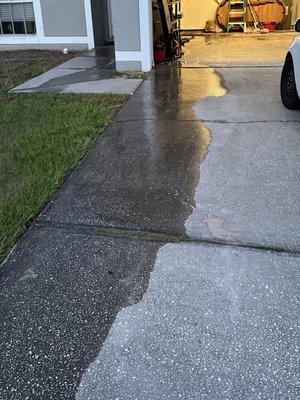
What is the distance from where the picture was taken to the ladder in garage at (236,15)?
1254 cm

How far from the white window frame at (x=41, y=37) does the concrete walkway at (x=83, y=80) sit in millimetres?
1060

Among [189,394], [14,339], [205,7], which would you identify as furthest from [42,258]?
[205,7]

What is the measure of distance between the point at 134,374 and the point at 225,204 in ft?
5.86

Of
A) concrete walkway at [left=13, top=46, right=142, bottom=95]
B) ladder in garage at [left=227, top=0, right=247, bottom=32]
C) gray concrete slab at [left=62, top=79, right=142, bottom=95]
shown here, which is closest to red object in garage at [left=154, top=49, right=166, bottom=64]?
concrete walkway at [left=13, top=46, right=142, bottom=95]

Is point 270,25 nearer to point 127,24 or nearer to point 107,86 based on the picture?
point 127,24

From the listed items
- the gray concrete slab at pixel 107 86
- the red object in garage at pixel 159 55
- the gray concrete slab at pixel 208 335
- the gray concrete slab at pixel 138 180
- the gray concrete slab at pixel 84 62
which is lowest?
the gray concrete slab at pixel 208 335

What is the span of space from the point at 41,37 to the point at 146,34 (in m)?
4.06

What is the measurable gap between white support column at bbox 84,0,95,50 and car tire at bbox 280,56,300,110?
588 cm

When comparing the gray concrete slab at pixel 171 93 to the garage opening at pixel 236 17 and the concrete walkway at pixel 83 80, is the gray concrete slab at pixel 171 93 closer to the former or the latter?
the concrete walkway at pixel 83 80

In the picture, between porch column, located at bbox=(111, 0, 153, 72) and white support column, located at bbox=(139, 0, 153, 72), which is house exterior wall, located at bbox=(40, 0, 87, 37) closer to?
porch column, located at bbox=(111, 0, 153, 72)

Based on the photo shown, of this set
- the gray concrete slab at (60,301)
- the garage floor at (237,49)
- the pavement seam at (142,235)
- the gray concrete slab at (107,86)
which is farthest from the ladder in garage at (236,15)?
the gray concrete slab at (60,301)

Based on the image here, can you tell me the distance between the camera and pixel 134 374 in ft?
6.68

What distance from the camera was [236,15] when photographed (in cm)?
1274

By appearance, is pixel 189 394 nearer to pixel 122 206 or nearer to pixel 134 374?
pixel 134 374
